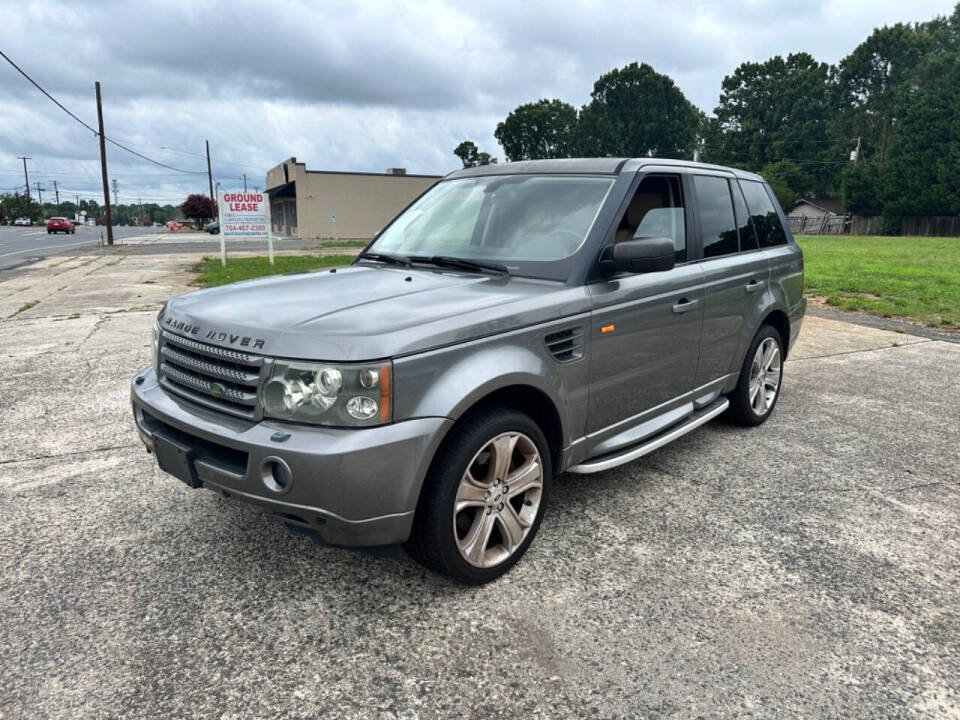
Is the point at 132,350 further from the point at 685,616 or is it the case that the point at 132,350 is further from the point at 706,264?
the point at 685,616

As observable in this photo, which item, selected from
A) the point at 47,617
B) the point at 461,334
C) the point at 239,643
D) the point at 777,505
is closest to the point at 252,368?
the point at 461,334

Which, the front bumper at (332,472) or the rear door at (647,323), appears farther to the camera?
the rear door at (647,323)

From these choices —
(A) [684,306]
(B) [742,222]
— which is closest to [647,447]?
(A) [684,306]

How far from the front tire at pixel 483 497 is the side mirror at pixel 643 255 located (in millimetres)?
894

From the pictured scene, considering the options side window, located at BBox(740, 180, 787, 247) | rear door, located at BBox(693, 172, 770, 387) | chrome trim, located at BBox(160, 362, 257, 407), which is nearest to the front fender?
chrome trim, located at BBox(160, 362, 257, 407)

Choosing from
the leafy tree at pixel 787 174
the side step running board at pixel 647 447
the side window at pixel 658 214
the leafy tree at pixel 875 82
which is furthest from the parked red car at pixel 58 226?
the leafy tree at pixel 875 82

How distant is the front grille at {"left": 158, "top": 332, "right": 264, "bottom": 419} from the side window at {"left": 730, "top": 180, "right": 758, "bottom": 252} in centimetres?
345

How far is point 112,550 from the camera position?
3.12 metres

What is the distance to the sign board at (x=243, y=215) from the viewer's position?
66.6ft

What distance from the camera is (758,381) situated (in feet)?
16.1

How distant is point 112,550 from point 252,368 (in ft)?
4.38

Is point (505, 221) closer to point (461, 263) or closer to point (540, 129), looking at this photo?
point (461, 263)

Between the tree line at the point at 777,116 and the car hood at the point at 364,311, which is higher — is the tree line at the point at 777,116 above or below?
above

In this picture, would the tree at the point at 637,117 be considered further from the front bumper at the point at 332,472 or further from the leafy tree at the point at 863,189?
the front bumper at the point at 332,472
